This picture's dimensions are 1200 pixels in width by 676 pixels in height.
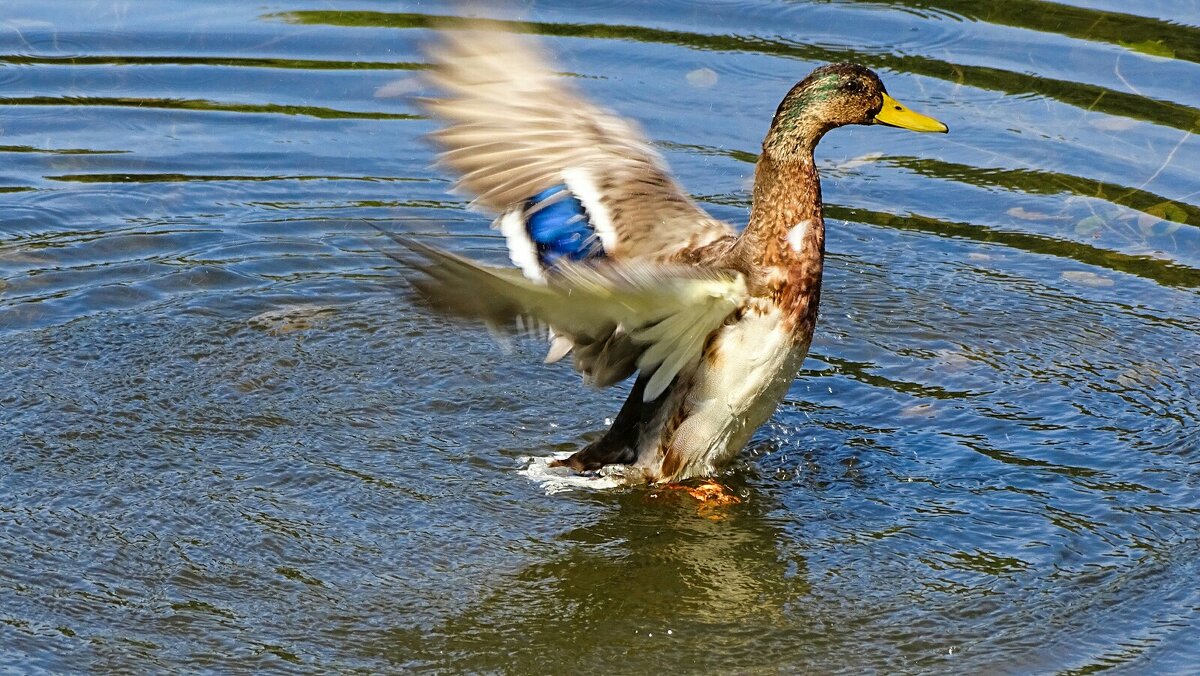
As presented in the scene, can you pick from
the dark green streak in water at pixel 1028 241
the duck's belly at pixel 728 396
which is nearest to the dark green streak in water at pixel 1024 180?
the dark green streak in water at pixel 1028 241

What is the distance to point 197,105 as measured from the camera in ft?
30.4

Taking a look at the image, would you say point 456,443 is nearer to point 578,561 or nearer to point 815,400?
point 578,561

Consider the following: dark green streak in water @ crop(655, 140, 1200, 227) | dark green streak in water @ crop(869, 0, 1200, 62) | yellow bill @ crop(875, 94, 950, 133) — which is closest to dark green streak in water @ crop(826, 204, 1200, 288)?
dark green streak in water @ crop(655, 140, 1200, 227)

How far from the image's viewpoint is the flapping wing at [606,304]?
4.50 metres

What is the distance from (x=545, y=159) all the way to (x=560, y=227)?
1.96 ft

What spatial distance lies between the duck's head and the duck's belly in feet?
2.29

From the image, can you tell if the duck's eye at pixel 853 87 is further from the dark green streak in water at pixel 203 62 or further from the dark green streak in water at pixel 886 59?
the dark green streak in water at pixel 203 62

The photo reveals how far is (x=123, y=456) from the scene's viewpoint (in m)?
5.88

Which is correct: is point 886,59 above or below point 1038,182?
above

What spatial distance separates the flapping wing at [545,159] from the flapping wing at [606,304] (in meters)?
0.46

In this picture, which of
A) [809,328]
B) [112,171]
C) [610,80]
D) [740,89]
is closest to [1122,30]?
[740,89]

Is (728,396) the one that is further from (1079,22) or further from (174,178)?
(1079,22)

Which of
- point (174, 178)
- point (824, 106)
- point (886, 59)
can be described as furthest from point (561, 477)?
point (886, 59)

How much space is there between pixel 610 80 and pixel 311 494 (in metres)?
4.21
